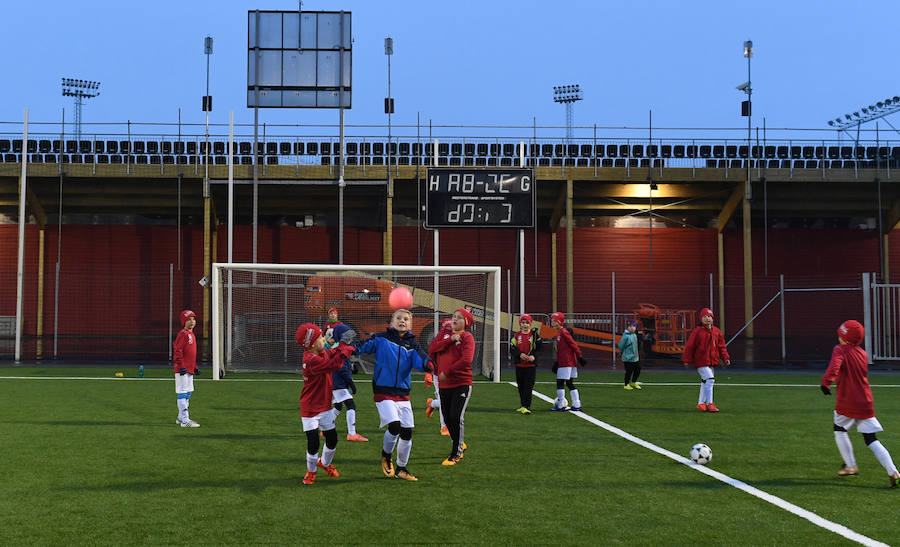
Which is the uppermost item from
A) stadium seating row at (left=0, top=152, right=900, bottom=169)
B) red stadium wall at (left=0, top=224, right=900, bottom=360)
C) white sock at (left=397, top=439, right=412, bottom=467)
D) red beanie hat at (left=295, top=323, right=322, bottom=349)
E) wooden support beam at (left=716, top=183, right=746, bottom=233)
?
stadium seating row at (left=0, top=152, right=900, bottom=169)

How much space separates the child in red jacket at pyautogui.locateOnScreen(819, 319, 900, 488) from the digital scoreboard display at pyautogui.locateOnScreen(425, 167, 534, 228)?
42.4 ft

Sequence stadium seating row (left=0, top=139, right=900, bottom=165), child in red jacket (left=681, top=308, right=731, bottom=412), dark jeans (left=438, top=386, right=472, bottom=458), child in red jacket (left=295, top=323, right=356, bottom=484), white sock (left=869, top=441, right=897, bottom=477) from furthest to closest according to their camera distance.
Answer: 1. stadium seating row (left=0, top=139, right=900, bottom=165)
2. child in red jacket (left=681, top=308, right=731, bottom=412)
3. dark jeans (left=438, top=386, right=472, bottom=458)
4. child in red jacket (left=295, top=323, right=356, bottom=484)
5. white sock (left=869, top=441, right=897, bottom=477)

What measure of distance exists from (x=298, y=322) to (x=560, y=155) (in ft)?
56.5

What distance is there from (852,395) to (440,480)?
4099mm

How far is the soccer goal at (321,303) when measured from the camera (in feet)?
51.1

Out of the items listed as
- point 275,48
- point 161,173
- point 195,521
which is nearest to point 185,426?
point 195,521

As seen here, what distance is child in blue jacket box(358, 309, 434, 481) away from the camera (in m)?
7.69

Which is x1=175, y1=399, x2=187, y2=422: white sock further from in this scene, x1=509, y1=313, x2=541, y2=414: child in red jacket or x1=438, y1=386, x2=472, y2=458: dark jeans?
x1=509, y1=313, x2=541, y2=414: child in red jacket

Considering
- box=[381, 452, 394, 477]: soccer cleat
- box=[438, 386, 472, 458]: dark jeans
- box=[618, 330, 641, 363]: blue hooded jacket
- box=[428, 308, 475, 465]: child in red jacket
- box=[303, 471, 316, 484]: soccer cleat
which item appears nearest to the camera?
box=[303, 471, 316, 484]: soccer cleat

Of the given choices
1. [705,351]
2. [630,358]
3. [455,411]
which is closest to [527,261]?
[630,358]

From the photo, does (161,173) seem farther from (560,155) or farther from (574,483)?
(574,483)

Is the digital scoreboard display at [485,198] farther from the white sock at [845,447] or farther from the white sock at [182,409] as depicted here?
the white sock at [845,447]

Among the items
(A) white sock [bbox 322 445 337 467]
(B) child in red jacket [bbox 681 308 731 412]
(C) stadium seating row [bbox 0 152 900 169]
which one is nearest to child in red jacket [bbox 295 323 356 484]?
(A) white sock [bbox 322 445 337 467]

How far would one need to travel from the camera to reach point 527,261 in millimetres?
34031
